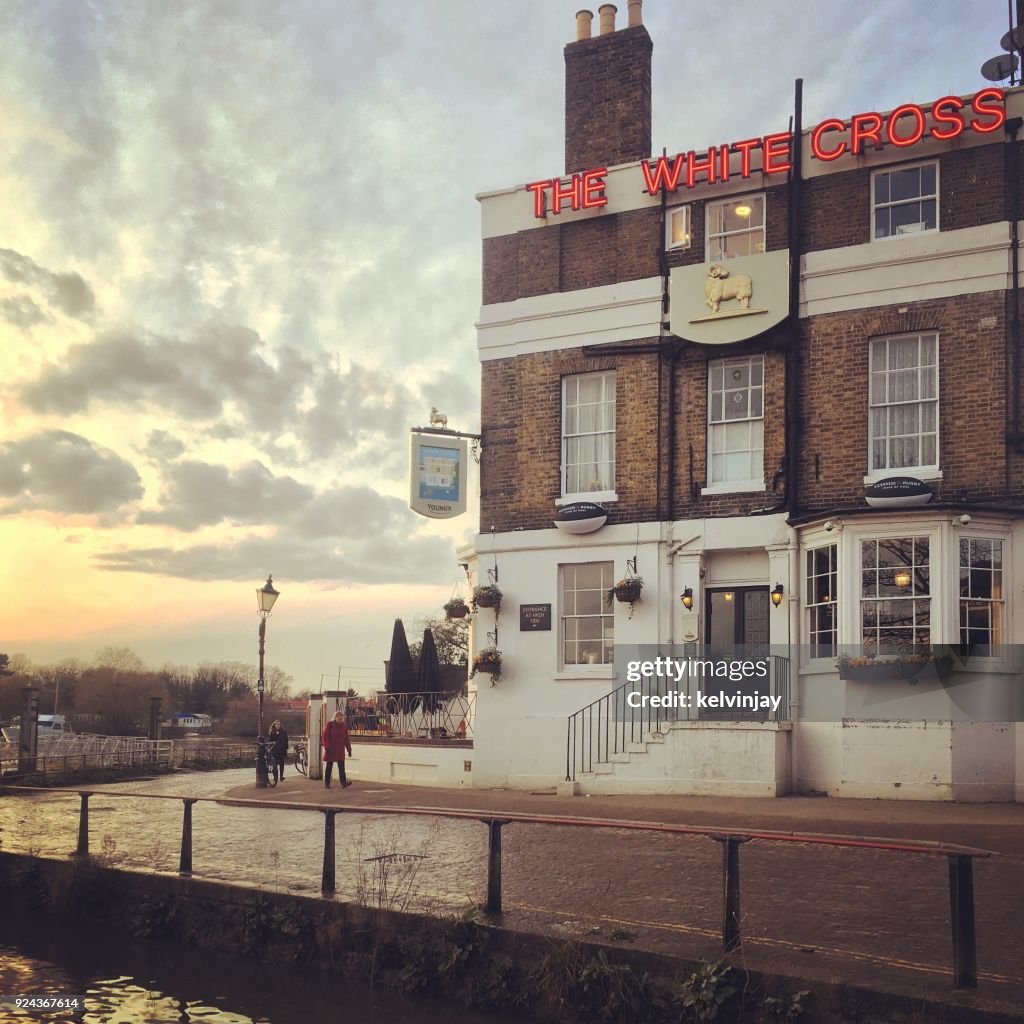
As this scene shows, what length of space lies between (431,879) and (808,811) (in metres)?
6.39

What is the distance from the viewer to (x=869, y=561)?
1786cm

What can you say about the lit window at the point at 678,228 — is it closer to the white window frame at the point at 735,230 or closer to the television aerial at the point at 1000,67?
the white window frame at the point at 735,230

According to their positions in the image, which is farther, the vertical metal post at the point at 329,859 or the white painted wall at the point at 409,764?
the white painted wall at the point at 409,764

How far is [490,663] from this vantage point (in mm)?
20719

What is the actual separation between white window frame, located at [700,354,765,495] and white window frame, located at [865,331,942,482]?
1.68 meters

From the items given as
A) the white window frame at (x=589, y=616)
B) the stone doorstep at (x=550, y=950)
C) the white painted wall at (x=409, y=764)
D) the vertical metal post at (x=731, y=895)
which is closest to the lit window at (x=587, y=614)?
the white window frame at (x=589, y=616)

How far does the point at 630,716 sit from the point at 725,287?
23.3ft

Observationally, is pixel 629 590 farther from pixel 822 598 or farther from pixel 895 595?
pixel 895 595

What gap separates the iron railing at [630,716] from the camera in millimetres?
19297

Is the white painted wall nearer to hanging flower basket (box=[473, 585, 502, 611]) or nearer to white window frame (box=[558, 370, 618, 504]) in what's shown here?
hanging flower basket (box=[473, 585, 502, 611])

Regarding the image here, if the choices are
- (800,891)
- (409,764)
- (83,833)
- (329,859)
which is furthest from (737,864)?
(409,764)

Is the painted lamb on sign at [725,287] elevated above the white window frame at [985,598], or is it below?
above

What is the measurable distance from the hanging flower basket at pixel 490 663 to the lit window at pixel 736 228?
7478 millimetres

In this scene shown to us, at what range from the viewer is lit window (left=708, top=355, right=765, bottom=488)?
1977cm
